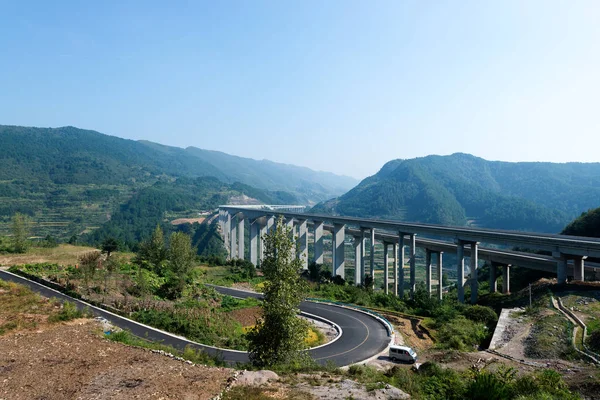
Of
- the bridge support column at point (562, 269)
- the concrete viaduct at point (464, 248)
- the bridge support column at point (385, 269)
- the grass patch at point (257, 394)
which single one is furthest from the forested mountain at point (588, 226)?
the grass patch at point (257, 394)

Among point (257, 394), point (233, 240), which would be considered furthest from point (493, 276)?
point (233, 240)

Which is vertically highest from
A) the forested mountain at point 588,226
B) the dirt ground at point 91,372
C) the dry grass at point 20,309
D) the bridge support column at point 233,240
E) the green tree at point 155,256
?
the forested mountain at point 588,226

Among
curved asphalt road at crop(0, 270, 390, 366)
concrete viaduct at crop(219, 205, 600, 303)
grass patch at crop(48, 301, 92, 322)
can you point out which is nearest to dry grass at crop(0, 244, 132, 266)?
curved asphalt road at crop(0, 270, 390, 366)

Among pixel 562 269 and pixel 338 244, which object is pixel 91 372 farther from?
pixel 338 244

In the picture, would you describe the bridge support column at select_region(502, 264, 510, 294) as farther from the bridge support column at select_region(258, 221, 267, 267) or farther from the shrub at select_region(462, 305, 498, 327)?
the bridge support column at select_region(258, 221, 267, 267)

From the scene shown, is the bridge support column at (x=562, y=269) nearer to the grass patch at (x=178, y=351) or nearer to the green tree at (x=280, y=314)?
the green tree at (x=280, y=314)

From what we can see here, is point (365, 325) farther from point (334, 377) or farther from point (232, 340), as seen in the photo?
point (334, 377)

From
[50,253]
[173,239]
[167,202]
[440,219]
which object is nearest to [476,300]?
[173,239]
